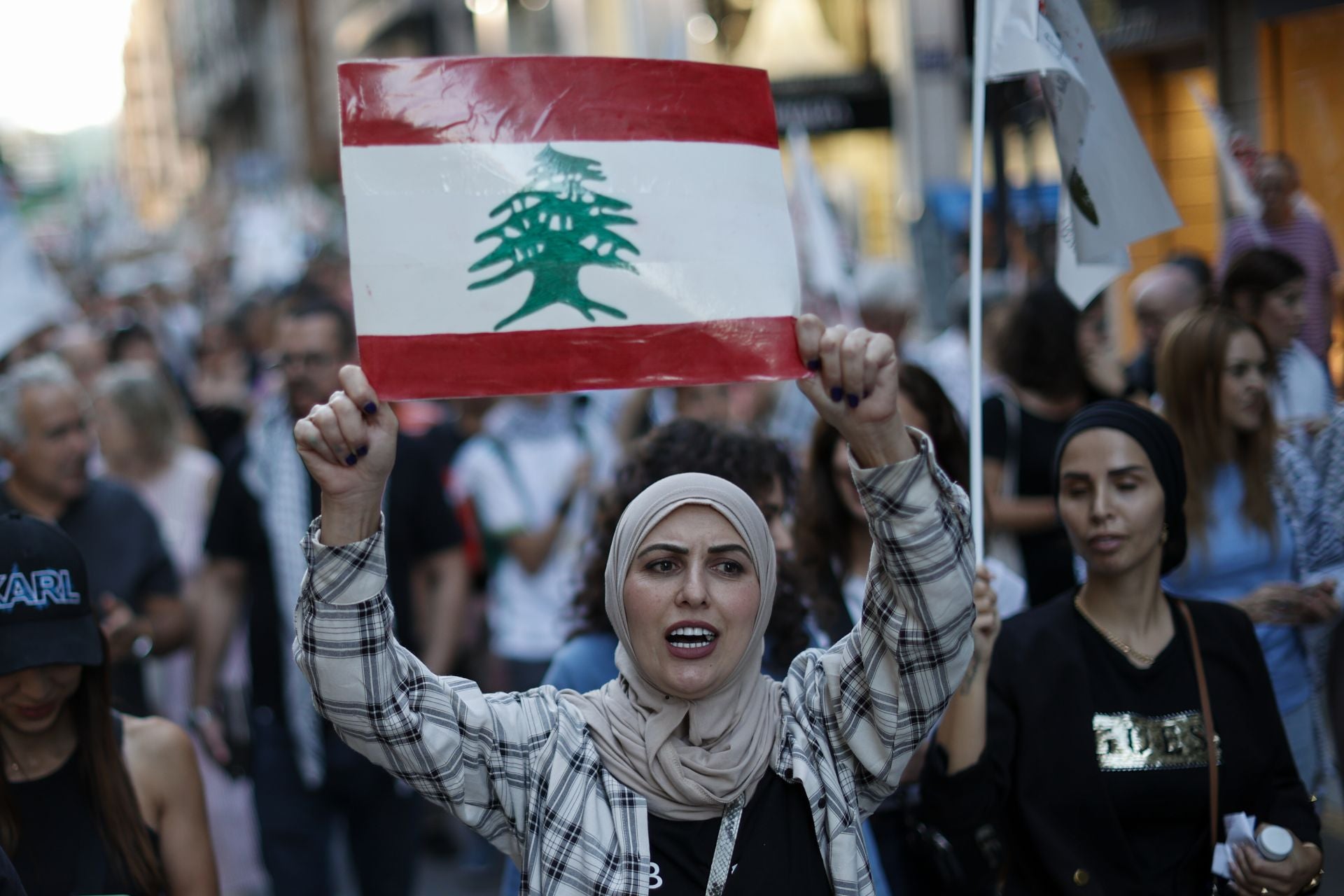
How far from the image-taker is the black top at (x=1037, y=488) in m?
5.48

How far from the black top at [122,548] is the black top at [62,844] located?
1.77 meters

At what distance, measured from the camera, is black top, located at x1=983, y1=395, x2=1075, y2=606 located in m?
5.48

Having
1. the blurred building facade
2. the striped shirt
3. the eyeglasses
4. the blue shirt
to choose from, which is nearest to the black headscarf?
the blue shirt

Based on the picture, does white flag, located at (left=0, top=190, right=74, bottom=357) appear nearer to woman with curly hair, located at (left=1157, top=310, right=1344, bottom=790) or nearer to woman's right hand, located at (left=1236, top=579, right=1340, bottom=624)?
woman with curly hair, located at (left=1157, top=310, right=1344, bottom=790)

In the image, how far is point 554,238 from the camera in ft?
8.98

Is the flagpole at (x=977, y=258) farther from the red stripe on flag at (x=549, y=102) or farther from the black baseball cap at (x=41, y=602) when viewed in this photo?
the black baseball cap at (x=41, y=602)

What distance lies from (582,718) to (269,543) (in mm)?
2762

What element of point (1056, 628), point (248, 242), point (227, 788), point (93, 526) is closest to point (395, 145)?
point (1056, 628)

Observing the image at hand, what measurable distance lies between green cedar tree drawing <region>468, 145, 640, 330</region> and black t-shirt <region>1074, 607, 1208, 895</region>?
4.65ft

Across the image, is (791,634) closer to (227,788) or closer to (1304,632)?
(1304,632)

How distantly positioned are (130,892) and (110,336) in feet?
27.9

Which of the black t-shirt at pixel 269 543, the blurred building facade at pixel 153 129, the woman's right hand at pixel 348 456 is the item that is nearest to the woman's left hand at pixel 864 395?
the woman's right hand at pixel 348 456

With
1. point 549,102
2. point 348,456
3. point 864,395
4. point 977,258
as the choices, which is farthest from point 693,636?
point 977,258

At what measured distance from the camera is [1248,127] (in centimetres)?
1072
